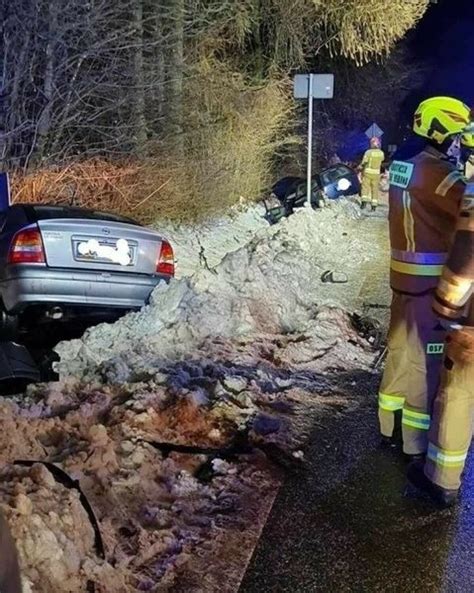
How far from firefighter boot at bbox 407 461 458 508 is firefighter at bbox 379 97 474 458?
0.27 metres

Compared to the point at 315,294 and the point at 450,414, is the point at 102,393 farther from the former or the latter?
the point at 315,294

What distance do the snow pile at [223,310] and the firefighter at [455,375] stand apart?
7.85 feet

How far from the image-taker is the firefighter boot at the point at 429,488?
14.0 ft

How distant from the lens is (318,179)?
1948 cm

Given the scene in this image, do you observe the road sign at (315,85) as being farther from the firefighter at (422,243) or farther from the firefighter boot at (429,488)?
the firefighter boot at (429,488)

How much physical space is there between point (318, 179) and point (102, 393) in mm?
14817

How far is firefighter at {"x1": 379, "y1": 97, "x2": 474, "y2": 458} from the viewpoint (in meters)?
4.58

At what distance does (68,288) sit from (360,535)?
3.60m

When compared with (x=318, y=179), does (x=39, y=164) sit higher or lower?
higher

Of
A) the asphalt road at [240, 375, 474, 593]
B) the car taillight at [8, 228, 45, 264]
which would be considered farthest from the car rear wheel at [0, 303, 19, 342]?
the asphalt road at [240, 375, 474, 593]

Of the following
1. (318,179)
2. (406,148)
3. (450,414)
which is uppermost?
(406,148)

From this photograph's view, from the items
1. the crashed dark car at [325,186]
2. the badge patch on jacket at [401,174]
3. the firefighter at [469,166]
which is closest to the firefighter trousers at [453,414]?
the badge patch on jacket at [401,174]

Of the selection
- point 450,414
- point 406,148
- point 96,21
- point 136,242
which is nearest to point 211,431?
point 450,414

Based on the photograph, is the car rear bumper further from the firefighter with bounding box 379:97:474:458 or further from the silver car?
the firefighter with bounding box 379:97:474:458
